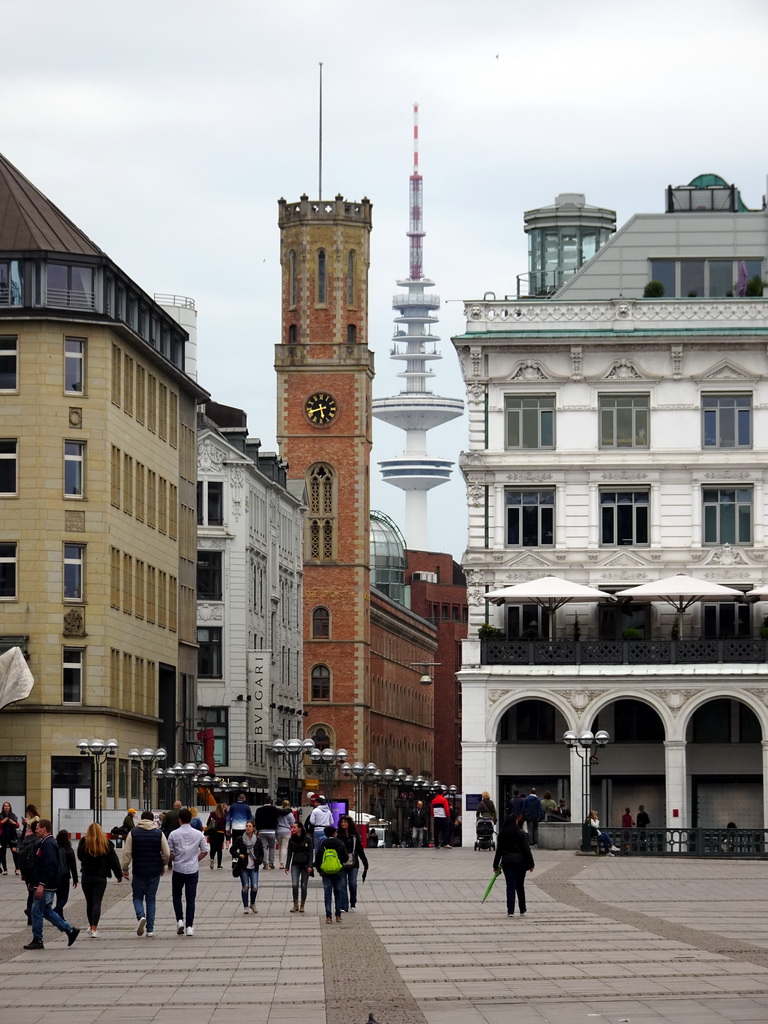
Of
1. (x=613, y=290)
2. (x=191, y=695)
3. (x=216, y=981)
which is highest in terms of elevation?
(x=613, y=290)

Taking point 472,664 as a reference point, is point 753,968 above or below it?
below

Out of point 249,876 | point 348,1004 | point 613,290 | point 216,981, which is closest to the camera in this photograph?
point 348,1004

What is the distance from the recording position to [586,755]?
67438 millimetres

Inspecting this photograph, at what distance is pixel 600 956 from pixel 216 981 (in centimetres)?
492

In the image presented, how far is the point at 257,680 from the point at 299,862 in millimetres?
67919

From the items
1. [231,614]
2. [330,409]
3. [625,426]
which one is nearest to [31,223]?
[625,426]

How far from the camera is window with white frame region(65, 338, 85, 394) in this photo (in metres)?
72.2

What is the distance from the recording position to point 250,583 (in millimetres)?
107062

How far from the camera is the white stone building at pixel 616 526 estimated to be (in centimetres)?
7325

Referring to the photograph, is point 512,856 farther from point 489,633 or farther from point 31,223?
point 31,223

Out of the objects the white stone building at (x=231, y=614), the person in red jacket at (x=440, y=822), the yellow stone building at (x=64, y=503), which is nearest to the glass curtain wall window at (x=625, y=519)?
the person in red jacket at (x=440, y=822)

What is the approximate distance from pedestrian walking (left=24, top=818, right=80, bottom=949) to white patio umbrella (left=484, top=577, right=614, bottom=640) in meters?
40.0

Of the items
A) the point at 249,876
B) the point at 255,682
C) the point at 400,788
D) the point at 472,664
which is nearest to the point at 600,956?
the point at 249,876

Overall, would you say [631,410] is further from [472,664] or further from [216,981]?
[216,981]
